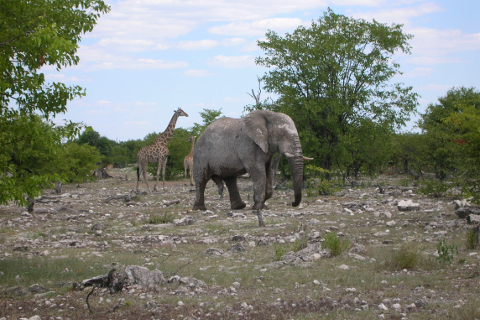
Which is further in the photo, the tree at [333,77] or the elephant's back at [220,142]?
the tree at [333,77]

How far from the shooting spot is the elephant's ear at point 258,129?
12891 mm

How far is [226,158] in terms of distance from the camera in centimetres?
1430

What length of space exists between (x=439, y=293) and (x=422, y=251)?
2.28 m

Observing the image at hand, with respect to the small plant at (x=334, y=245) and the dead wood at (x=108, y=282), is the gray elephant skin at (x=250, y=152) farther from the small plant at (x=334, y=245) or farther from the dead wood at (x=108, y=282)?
the dead wood at (x=108, y=282)

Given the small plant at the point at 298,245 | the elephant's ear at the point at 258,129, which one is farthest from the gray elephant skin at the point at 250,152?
the small plant at the point at 298,245

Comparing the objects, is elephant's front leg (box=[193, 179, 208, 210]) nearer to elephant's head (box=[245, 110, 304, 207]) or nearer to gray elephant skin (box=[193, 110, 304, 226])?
gray elephant skin (box=[193, 110, 304, 226])

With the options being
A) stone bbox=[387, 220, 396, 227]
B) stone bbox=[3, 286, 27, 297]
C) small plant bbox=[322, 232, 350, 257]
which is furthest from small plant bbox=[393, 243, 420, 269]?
stone bbox=[3, 286, 27, 297]

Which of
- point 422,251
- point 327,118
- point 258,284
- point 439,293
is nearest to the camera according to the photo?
point 439,293

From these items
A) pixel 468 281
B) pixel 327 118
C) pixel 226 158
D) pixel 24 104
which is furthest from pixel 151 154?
pixel 468 281

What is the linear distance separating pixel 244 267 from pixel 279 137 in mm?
5657

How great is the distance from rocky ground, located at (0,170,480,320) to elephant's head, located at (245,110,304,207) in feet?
4.08

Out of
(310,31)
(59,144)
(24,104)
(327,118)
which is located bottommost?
(59,144)

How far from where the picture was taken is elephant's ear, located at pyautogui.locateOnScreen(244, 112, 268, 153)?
12.9 m

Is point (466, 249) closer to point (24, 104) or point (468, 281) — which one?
point (468, 281)
